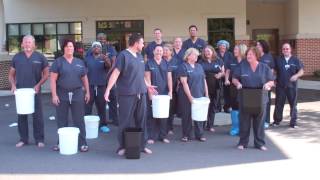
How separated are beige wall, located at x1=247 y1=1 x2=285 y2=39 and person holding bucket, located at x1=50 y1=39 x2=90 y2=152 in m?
20.6

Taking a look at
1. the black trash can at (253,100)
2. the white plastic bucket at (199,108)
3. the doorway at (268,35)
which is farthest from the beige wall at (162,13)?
the black trash can at (253,100)

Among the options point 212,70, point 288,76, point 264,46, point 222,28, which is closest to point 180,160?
point 212,70

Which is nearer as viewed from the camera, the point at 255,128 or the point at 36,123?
the point at 255,128

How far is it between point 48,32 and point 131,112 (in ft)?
63.6

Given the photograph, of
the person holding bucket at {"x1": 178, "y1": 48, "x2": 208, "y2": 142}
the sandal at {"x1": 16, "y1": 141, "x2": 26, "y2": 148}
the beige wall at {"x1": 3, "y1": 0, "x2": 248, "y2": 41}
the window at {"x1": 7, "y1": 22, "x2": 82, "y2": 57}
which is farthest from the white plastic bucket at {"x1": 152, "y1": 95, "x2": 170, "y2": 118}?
the window at {"x1": 7, "y1": 22, "x2": 82, "y2": 57}

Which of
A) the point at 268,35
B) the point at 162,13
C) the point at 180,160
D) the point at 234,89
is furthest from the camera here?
the point at 268,35

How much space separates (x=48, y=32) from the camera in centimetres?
→ 2720

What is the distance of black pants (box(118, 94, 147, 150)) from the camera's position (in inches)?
345

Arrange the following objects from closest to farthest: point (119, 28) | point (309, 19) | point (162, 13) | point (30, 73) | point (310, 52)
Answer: point (30, 73), point (309, 19), point (310, 52), point (162, 13), point (119, 28)

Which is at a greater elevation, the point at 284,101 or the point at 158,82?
the point at 158,82

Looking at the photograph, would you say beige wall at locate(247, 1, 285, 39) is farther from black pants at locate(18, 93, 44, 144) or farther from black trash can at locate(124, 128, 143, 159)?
black trash can at locate(124, 128, 143, 159)

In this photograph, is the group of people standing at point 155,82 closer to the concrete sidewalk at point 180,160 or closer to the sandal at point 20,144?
the sandal at point 20,144

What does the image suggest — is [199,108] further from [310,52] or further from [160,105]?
[310,52]

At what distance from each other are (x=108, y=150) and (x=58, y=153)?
87 cm
